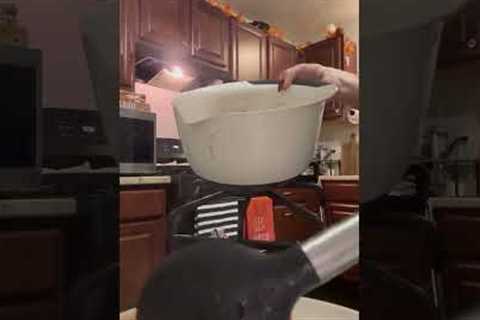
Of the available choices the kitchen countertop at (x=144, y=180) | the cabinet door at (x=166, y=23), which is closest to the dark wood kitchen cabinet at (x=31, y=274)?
the kitchen countertop at (x=144, y=180)

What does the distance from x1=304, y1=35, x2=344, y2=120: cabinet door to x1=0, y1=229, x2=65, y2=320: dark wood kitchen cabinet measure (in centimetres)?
38

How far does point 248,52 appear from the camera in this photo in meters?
0.52

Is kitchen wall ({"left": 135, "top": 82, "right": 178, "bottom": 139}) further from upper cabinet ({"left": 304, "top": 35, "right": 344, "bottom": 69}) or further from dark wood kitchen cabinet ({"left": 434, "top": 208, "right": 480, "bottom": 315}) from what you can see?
dark wood kitchen cabinet ({"left": 434, "top": 208, "right": 480, "bottom": 315})

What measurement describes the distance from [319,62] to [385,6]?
0.12 meters

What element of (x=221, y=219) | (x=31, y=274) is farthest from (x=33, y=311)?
(x=221, y=219)

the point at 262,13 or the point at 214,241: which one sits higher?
the point at 262,13

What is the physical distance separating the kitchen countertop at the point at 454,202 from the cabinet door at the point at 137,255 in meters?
0.34

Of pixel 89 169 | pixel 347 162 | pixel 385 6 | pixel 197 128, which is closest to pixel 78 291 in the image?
pixel 89 169

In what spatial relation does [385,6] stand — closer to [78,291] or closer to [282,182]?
[282,182]

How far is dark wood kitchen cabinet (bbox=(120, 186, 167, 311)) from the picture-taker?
1.53ft

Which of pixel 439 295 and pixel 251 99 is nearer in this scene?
pixel 439 295

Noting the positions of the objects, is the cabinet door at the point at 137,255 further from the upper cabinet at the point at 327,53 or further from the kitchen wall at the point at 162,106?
the upper cabinet at the point at 327,53

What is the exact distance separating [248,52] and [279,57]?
0.19 ft

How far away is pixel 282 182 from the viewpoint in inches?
17.8
